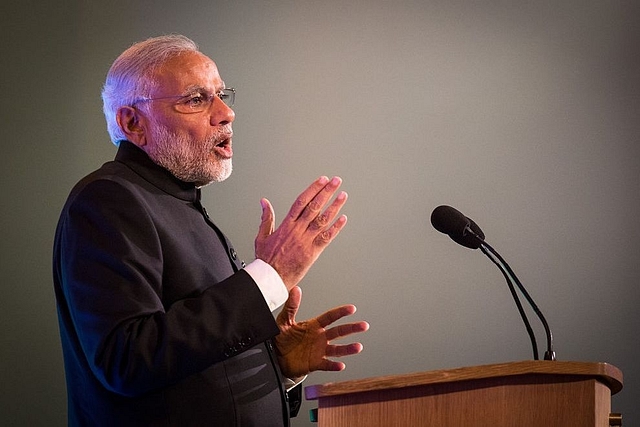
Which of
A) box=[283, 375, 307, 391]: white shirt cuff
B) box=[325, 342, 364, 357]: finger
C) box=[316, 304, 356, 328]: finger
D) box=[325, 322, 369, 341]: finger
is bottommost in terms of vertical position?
box=[283, 375, 307, 391]: white shirt cuff

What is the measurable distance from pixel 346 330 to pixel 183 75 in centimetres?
75

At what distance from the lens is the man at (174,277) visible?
1.84 meters

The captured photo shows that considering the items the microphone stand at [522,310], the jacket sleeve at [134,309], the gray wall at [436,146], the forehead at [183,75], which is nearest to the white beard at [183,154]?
the forehead at [183,75]

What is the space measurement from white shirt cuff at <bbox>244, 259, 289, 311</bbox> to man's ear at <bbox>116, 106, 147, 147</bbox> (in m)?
0.56

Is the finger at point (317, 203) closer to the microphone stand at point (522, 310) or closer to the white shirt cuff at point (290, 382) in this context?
the microphone stand at point (522, 310)

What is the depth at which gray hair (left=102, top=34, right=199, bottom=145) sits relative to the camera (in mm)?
2293

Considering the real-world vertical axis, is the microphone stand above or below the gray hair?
below

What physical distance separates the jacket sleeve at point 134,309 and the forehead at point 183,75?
0.40m

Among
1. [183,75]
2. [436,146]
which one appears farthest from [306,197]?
[436,146]

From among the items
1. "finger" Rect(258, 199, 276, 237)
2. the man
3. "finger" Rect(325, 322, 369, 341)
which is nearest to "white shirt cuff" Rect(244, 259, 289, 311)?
the man

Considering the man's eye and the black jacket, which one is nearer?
the black jacket

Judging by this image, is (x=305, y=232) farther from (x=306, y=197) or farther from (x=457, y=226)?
(x=457, y=226)

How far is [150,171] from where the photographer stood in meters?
2.24

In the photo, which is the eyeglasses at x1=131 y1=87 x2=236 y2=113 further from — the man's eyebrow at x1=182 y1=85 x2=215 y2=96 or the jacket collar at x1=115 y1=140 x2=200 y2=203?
the jacket collar at x1=115 y1=140 x2=200 y2=203
